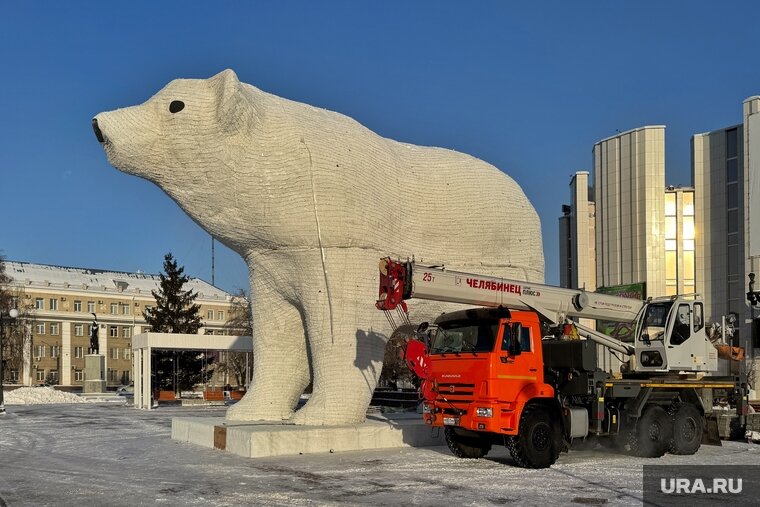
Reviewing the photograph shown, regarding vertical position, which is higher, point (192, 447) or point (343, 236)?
point (343, 236)

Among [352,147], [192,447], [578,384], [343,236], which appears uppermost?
[352,147]

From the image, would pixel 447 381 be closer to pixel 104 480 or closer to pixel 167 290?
pixel 104 480

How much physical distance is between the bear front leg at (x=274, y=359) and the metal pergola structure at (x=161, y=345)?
14013 millimetres

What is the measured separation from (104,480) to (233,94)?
6.22 m

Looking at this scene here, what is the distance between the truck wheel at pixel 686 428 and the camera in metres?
14.5

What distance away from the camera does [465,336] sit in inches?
501

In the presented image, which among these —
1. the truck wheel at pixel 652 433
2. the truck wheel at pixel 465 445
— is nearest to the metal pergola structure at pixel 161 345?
the truck wheel at pixel 465 445

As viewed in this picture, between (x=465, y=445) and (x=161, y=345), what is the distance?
18.7 metres

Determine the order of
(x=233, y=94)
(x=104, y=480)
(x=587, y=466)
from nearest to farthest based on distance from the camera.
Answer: (x=104, y=480)
(x=587, y=466)
(x=233, y=94)

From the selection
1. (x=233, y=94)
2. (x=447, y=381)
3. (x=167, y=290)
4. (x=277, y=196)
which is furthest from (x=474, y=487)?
(x=167, y=290)

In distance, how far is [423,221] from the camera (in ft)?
51.7

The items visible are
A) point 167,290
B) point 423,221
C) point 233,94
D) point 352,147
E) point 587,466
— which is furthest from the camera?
point 167,290

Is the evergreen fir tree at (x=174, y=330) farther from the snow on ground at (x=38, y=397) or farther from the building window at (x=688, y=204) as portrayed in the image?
the building window at (x=688, y=204)

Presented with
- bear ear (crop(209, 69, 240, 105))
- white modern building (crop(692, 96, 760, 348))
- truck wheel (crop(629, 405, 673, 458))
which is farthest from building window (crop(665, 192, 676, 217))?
bear ear (crop(209, 69, 240, 105))
